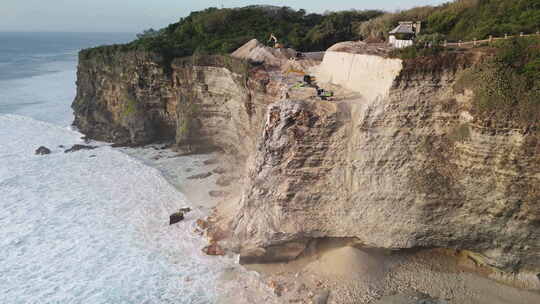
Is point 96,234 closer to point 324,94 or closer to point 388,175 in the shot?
point 324,94

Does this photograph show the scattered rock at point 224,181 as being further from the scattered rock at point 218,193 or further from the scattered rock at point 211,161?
the scattered rock at point 211,161

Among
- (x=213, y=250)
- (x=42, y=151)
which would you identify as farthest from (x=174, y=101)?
(x=213, y=250)

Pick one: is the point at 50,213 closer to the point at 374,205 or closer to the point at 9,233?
the point at 9,233

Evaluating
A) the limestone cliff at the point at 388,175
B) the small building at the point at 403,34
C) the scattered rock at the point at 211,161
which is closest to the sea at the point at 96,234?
the scattered rock at the point at 211,161

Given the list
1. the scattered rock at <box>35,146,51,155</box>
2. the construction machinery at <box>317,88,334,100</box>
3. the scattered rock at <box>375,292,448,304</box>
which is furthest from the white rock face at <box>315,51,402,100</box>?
the scattered rock at <box>35,146,51,155</box>

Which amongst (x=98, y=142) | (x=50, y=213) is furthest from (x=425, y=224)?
(x=98, y=142)
